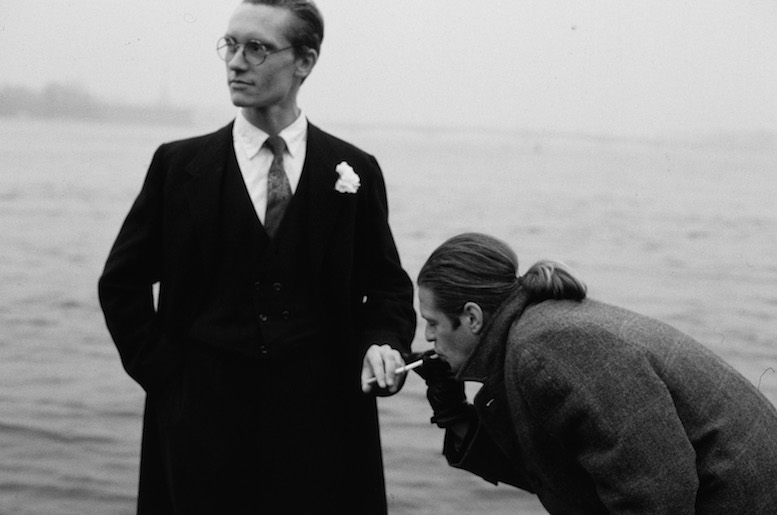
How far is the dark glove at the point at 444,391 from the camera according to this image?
2.25 metres

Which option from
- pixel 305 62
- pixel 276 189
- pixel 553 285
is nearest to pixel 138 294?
pixel 276 189

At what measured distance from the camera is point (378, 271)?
243 centimetres

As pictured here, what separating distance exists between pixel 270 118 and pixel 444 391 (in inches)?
27.1

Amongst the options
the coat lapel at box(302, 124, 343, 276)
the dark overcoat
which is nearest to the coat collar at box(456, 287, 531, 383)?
the dark overcoat

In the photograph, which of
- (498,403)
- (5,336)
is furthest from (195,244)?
(5,336)

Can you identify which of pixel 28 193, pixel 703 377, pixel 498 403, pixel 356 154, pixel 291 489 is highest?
pixel 356 154

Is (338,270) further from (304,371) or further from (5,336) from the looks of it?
(5,336)

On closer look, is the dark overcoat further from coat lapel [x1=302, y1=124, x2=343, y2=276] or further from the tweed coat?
the tweed coat

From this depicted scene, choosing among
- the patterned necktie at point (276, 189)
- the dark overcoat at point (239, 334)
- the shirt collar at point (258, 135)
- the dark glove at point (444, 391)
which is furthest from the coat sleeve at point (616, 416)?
the shirt collar at point (258, 135)

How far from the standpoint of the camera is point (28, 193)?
10.5 m

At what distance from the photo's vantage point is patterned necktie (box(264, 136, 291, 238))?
227 cm

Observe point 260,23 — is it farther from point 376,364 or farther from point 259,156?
point 376,364

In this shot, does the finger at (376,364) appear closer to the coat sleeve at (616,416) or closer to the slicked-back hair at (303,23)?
the coat sleeve at (616,416)

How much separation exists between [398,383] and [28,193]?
29.5 ft
